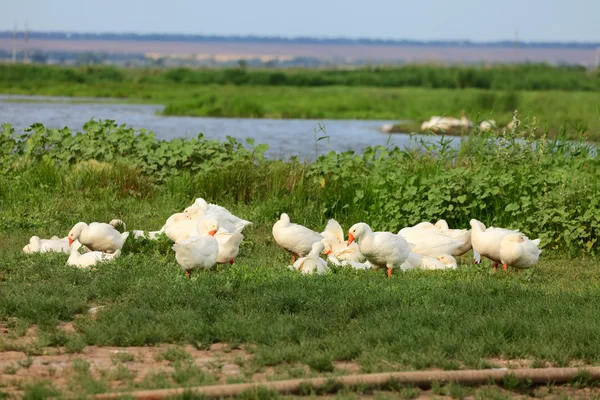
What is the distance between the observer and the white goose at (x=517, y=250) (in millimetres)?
9344

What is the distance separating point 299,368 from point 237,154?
863 cm

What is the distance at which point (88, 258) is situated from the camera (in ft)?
30.9

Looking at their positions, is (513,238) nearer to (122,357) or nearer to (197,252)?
(197,252)

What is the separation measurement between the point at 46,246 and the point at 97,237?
2.22 ft

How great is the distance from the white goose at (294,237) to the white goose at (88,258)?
165cm

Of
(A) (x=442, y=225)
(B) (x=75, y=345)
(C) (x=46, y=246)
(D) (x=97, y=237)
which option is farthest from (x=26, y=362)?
(A) (x=442, y=225)

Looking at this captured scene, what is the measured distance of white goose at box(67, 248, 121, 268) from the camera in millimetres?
9328

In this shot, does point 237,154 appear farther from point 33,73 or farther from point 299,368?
point 33,73

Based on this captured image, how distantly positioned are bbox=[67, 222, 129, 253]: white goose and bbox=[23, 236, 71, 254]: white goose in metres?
0.26

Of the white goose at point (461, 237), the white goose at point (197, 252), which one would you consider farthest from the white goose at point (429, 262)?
the white goose at point (197, 252)

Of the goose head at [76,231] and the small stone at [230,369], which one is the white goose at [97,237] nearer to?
the goose head at [76,231]

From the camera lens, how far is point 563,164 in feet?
43.1

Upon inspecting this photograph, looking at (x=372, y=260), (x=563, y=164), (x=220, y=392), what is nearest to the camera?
(x=220, y=392)

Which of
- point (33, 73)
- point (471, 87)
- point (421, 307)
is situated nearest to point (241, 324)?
point (421, 307)
